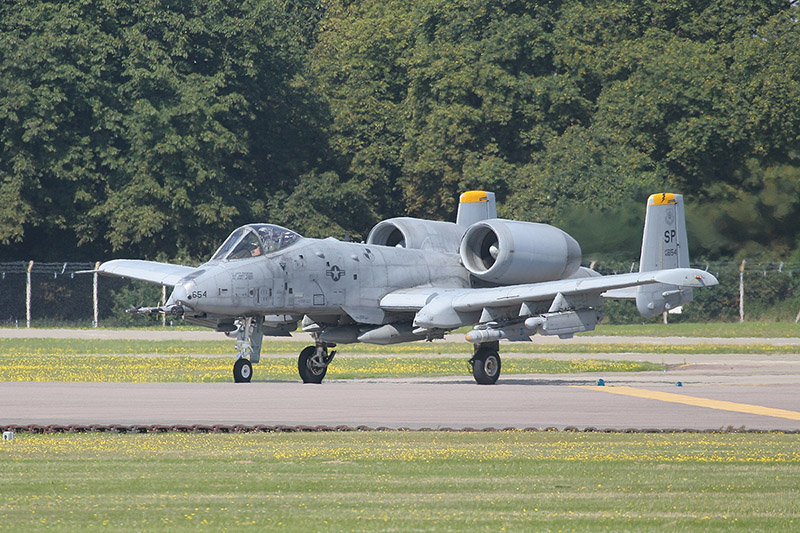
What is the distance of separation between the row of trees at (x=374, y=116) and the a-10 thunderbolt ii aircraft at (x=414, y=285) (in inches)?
698

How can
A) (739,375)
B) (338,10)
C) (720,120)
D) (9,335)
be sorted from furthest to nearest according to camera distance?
(338,10), (720,120), (9,335), (739,375)

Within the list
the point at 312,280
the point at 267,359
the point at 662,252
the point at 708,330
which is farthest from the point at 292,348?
the point at 708,330

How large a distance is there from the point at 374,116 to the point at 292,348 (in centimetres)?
2991

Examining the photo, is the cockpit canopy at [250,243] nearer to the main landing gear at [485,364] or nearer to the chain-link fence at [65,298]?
the main landing gear at [485,364]

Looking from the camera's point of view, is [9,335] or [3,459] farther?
[9,335]

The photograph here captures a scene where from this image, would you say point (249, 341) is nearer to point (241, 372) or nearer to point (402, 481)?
point (241, 372)

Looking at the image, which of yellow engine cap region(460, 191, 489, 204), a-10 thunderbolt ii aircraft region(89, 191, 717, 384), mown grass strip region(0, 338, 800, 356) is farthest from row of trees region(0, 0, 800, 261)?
a-10 thunderbolt ii aircraft region(89, 191, 717, 384)

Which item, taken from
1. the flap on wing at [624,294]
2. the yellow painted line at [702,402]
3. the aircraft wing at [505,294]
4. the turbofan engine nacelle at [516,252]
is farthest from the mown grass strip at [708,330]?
the yellow painted line at [702,402]

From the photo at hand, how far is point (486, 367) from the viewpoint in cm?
2520

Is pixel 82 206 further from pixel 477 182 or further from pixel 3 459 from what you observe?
pixel 3 459

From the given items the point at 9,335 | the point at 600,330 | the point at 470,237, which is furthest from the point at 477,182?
the point at 470,237

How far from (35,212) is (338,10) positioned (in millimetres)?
34351

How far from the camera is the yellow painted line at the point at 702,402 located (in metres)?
17.9

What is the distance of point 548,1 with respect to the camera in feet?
210
